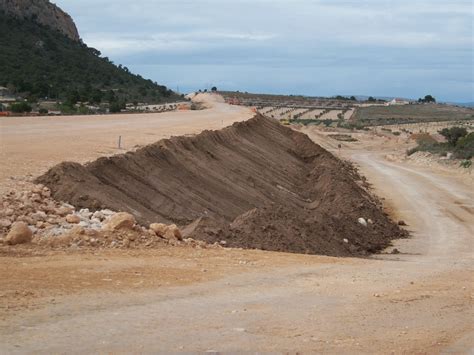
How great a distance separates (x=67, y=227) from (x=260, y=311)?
4290mm

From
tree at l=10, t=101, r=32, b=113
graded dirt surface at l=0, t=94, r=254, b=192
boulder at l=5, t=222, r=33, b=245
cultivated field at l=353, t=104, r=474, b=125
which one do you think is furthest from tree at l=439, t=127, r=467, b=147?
boulder at l=5, t=222, r=33, b=245

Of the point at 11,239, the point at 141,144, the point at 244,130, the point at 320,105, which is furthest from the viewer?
the point at 320,105

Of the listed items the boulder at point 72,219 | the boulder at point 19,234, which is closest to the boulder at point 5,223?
the boulder at point 19,234

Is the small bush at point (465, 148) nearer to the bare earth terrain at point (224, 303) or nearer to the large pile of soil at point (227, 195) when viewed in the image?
the large pile of soil at point (227, 195)

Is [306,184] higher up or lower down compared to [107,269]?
lower down

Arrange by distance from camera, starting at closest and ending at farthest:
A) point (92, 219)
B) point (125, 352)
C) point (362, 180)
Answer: point (125, 352)
point (92, 219)
point (362, 180)

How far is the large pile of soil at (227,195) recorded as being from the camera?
49.1ft

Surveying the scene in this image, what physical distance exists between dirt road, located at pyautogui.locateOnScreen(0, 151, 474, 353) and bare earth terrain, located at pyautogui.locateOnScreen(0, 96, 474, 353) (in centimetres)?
1

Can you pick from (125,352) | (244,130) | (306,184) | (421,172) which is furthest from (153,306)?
(421,172)

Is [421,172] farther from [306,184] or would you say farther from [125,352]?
[125,352]

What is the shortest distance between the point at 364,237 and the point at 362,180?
95.1 feet

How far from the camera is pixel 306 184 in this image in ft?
122

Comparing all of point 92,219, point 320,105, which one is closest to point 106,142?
point 92,219

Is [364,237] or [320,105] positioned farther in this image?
[320,105]
